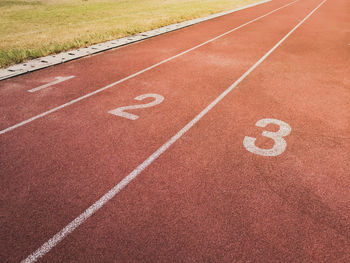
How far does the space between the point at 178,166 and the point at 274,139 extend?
83.3 inches

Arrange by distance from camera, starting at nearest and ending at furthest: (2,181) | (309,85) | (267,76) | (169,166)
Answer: (2,181) < (169,166) < (309,85) < (267,76)

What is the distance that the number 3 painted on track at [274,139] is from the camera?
4762 millimetres

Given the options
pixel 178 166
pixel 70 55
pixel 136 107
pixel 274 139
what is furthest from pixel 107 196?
pixel 70 55

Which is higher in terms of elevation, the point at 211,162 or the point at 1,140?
the point at 1,140

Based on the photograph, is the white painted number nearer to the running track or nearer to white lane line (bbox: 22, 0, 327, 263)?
the running track

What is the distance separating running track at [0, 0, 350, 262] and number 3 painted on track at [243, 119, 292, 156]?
35mm

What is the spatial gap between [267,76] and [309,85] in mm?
1297

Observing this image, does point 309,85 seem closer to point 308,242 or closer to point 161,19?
point 308,242

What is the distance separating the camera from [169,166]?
445 centimetres

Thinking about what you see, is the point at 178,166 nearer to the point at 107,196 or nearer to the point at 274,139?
the point at 107,196

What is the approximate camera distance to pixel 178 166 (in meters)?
4.44

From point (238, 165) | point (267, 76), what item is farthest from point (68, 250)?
point (267, 76)

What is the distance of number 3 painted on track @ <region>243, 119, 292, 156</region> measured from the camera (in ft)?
15.6

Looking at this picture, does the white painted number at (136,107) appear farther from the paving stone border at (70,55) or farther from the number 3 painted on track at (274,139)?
the paving stone border at (70,55)
